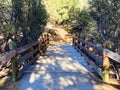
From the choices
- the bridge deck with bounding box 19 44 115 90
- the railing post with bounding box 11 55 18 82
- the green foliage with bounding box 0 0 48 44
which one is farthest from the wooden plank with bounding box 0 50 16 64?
the green foliage with bounding box 0 0 48 44

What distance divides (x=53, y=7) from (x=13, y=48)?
22942mm

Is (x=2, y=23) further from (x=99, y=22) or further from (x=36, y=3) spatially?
(x=99, y=22)

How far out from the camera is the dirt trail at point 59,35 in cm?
2913

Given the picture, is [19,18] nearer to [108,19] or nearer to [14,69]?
[14,69]

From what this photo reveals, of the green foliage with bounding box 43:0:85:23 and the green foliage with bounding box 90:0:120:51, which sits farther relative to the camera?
the green foliage with bounding box 43:0:85:23

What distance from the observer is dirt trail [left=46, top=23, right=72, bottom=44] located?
29.1m

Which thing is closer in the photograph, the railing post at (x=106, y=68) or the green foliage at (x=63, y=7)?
the railing post at (x=106, y=68)

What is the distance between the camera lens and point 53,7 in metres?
29.0

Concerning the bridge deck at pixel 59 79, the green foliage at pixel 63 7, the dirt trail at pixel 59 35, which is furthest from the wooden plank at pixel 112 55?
the green foliage at pixel 63 7

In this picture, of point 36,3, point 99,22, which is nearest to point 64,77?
point 36,3

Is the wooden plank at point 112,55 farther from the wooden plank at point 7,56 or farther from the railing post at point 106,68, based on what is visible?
the wooden plank at point 7,56

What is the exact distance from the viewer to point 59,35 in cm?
3020

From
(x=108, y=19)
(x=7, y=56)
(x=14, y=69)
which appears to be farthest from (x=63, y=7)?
(x=7, y=56)

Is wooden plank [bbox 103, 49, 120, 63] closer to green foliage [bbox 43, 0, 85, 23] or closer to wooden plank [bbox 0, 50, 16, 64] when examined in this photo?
wooden plank [bbox 0, 50, 16, 64]
